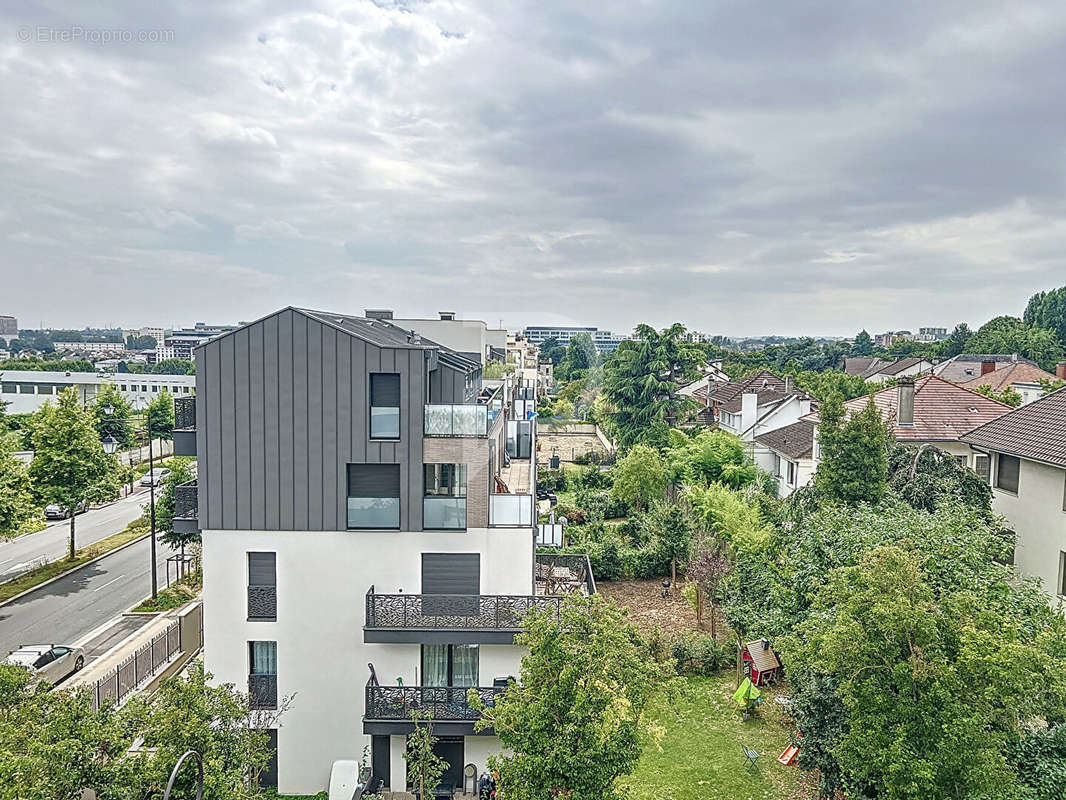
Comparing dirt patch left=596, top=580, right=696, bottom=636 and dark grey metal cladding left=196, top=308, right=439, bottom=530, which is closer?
dark grey metal cladding left=196, top=308, right=439, bottom=530

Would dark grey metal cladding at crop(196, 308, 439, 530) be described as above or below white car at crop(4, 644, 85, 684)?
above

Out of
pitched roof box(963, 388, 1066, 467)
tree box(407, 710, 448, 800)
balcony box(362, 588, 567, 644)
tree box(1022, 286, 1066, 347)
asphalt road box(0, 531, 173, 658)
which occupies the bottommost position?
asphalt road box(0, 531, 173, 658)

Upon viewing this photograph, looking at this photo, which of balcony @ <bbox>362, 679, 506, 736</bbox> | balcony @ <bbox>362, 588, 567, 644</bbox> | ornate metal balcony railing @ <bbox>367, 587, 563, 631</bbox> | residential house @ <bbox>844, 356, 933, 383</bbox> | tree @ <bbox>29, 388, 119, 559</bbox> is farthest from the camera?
residential house @ <bbox>844, 356, 933, 383</bbox>

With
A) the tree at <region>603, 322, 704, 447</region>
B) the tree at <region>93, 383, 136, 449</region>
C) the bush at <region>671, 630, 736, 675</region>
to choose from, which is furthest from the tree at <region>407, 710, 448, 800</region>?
the tree at <region>93, 383, 136, 449</region>

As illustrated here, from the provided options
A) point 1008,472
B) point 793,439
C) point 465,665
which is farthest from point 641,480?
point 465,665

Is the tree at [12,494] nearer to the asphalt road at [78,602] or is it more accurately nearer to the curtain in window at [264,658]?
the asphalt road at [78,602]

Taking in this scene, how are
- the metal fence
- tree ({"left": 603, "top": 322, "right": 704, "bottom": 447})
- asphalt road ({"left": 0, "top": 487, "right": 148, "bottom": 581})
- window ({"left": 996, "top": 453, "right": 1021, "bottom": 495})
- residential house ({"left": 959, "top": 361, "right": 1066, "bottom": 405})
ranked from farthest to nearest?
residential house ({"left": 959, "top": 361, "right": 1066, "bottom": 405})
tree ({"left": 603, "top": 322, "right": 704, "bottom": 447})
asphalt road ({"left": 0, "top": 487, "right": 148, "bottom": 581})
window ({"left": 996, "top": 453, "right": 1021, "bottom": 495})
the metal fence

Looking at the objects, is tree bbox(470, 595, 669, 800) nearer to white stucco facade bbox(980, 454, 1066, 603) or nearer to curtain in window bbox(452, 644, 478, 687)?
curtain in window bbox(452, 644, 478, 687)
